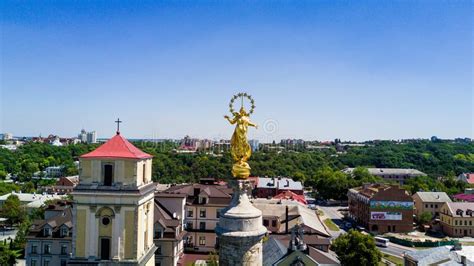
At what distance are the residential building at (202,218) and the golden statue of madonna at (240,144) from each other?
39918 millimetres

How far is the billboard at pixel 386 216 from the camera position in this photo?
7144 cm

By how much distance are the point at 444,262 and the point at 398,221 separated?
133ft

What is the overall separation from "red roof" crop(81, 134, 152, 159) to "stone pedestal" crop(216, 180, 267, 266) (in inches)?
781

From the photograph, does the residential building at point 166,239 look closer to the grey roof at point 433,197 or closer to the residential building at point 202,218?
the residential building at point 202,218

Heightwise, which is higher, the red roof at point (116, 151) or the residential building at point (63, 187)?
the red roof at point (116, 151)

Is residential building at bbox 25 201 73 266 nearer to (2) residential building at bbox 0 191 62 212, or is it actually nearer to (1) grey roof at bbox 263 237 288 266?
(1) grey roof at bbox 263 237 288 266

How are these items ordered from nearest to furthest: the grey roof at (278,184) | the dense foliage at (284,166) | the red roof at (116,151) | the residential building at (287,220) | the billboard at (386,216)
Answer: the red roof at (116,151) → the residential building at (287,220) → the billboard at (386,216) → the grey roof at (278,184) → the dense foliage at (284,166)

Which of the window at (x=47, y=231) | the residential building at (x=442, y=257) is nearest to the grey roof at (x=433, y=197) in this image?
the residential building at (x=442, y=257)

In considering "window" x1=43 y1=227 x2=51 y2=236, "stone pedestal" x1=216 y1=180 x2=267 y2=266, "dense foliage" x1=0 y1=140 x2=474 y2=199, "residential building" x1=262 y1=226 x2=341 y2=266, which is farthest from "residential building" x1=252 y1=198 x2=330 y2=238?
"stone pedestal" x1=216 y1=180 x2=267 y2=266

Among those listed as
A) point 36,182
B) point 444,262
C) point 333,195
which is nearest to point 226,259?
point 444,262

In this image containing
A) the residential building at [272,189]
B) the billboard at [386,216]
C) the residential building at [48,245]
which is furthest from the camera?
the residential building at [272,189]

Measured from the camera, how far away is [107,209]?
30125 millimetres

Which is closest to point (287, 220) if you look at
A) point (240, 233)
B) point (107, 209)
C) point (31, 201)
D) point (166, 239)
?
point (166, 239)

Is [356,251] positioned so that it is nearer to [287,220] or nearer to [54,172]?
[287,220]
